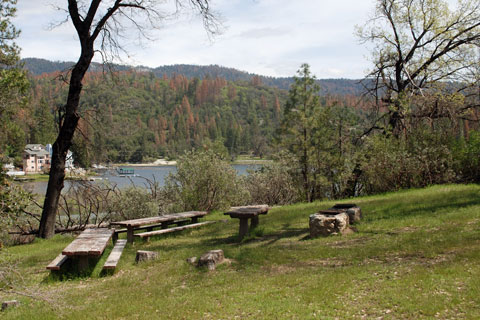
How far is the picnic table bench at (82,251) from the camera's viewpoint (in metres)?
6.82

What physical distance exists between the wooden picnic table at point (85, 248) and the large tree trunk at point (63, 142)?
3.92 m

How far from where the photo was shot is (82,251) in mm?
6820

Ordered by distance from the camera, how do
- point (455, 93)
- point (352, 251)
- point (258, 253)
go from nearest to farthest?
point (352, 251) < point (258, 253) < point (455, 93)

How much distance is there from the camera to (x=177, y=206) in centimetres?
1658

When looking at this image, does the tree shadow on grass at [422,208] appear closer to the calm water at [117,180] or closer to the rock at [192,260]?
the rock at [192,260]

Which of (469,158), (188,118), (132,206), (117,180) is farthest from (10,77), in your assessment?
(188,118)

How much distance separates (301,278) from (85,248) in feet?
12.9

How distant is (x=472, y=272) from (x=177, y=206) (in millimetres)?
12729

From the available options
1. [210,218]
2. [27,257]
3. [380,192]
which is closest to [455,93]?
[380,192]

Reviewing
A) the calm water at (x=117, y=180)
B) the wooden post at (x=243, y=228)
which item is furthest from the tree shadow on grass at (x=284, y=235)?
the calm water at (x=117, y=180)

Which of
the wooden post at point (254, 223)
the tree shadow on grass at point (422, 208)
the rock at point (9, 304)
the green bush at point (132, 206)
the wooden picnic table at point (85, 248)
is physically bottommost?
the green bush at point (132, 206)

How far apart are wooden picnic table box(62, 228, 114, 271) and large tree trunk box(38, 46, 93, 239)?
392 cm

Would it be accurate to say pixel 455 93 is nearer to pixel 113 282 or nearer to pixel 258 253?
pixel 258 253

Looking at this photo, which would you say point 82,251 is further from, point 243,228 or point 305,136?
point 305,136
